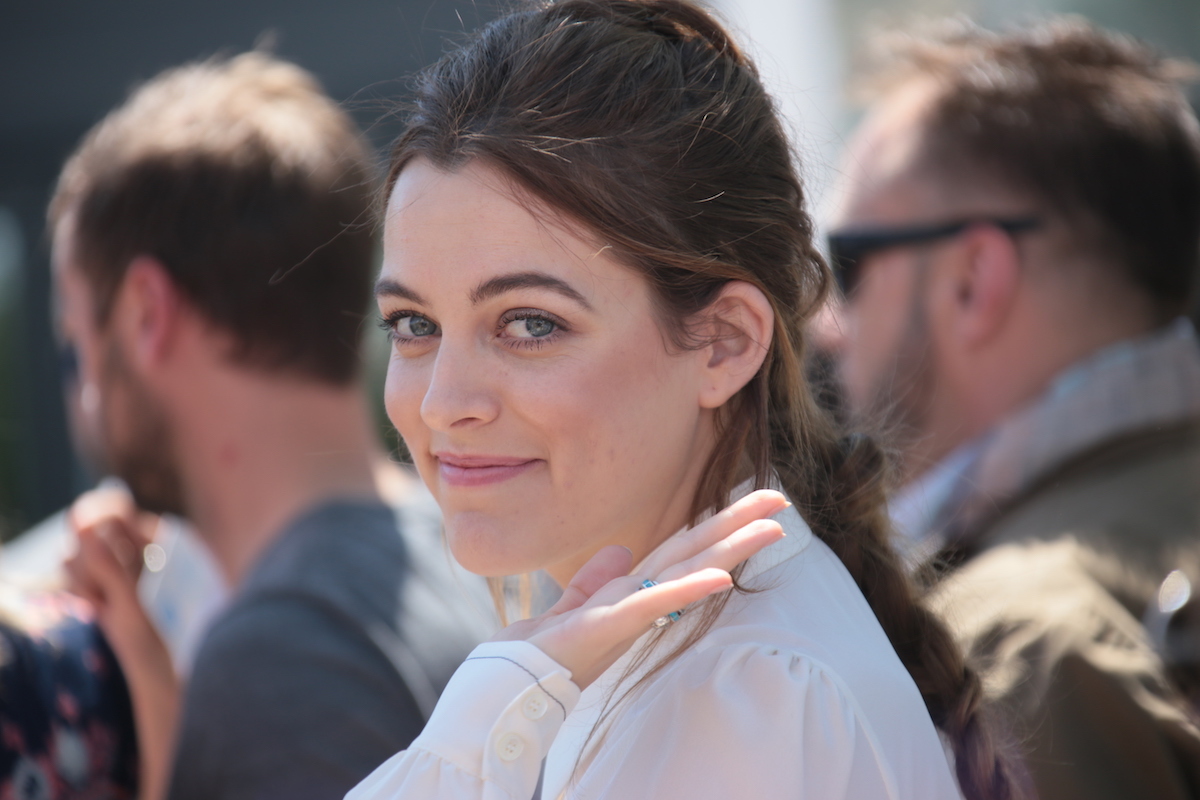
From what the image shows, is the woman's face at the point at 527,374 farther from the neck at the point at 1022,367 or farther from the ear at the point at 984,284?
the ear at the point at 984,284

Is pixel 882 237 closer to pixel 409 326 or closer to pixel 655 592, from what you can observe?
pixel 409 326

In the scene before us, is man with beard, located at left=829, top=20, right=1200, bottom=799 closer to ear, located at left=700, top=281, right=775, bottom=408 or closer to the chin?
ear, located at left=700, top=281, right=775, bottom=408

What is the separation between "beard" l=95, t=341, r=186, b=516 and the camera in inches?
114

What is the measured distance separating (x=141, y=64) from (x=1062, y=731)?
7.28 metres

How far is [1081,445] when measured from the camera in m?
2.69

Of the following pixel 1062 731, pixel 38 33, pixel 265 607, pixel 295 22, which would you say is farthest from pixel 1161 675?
pixel 38 33

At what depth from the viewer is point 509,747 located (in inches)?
49.9

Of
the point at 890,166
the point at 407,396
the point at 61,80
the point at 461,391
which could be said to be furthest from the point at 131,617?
the point at 61,80

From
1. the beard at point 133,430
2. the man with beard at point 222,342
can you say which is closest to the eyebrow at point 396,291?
the man with beard at point 222,342

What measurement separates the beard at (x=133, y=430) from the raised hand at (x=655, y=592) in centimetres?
186

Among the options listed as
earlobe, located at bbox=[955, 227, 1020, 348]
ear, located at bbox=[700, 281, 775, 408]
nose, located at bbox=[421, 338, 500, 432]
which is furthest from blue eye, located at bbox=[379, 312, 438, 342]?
earlobe, located at bbox=[955, 227, 1020, 348]

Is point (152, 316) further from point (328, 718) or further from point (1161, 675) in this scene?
point (1161, 675)

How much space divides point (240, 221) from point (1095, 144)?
2227 mm

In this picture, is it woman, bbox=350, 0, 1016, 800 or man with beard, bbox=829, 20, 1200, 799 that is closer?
woman, bbox=350, 0, 1016, 800
